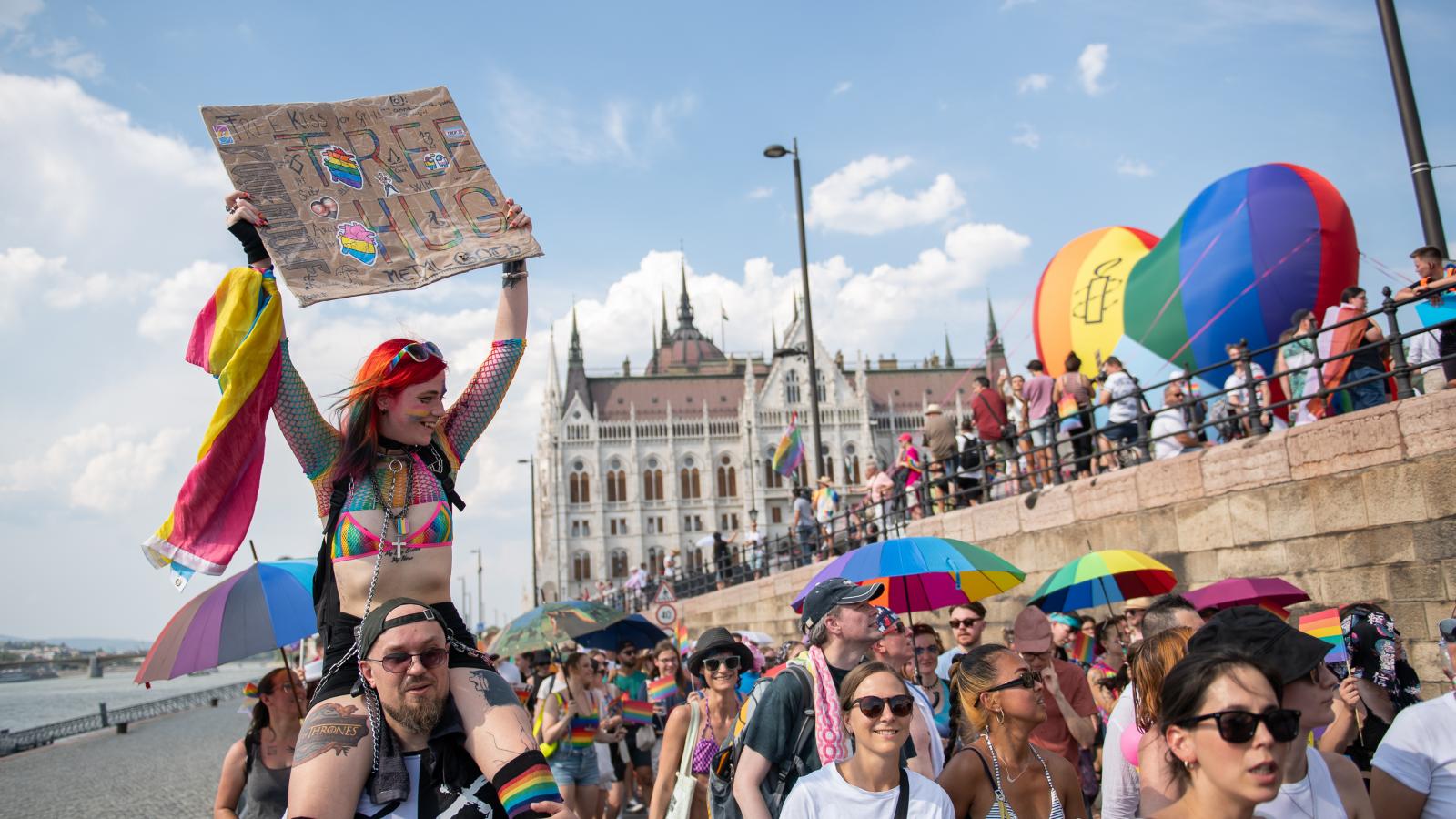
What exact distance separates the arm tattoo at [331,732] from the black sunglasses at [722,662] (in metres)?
3.79

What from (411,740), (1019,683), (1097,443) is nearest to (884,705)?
(1019,683)

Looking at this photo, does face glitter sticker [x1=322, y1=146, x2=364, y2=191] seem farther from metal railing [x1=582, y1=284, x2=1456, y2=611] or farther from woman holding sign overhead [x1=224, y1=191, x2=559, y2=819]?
metal railing [x1=582, y1=284, x2=1456, y2=611]

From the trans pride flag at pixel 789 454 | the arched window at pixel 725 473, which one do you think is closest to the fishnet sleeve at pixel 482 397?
the trans pride flag at pixel 789 454

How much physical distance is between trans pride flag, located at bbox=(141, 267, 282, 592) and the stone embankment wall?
669 centimetres

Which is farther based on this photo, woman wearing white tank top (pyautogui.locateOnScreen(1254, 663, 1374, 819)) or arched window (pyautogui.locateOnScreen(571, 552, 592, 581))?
arched window (pyautogui.locateOnScreen(571, 552, 592, 581))

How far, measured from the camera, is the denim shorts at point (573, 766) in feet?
29.5

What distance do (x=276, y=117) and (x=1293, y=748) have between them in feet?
12.0

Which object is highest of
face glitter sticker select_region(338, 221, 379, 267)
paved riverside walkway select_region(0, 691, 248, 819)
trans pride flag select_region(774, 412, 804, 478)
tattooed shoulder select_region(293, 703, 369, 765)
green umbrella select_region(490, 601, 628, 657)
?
trans pride flag select_region(774, 412, 804, 478)

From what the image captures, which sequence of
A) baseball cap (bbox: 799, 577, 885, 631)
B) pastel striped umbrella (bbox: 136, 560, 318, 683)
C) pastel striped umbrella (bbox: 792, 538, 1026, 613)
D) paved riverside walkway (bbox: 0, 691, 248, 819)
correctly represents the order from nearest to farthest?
baseball cap (bbox: 799, 577, 885, 631) < pastel striped umbrella (bbox: 136, 560, 318, 683) < pastel striped umbrella (bbox: 792, 538, 1026, 613) < paved riverside walkway (bbox: 0, 691, 248, 819)

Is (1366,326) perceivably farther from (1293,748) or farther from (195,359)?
(195,359)

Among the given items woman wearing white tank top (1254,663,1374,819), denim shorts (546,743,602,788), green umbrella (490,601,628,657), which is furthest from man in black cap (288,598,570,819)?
green umbrella (490,601,628,657)

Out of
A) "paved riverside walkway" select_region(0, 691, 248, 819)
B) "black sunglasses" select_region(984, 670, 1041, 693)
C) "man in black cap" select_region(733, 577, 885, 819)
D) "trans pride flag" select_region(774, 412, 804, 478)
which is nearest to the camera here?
"black sunglasses" select_region(984, 670, 1041, 693)

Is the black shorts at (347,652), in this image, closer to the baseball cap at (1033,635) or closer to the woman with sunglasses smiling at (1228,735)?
the woman with sunglasses smiling at (1228,735)

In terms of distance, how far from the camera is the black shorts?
2975 mm
